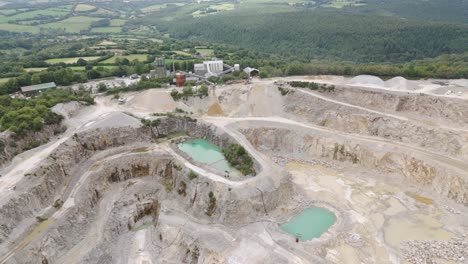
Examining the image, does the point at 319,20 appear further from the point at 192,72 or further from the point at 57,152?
the point at 57,152

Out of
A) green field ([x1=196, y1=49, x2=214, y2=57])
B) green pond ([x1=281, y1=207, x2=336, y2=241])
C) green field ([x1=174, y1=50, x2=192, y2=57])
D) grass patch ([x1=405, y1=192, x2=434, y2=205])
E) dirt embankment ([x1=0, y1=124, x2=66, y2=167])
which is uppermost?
green field ([x1=174, y1=50, x2=192, y2=57])

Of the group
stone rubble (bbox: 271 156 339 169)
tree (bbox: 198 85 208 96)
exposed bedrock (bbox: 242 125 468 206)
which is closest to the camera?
exposed bedrock (bbox: 242 125 468 206)

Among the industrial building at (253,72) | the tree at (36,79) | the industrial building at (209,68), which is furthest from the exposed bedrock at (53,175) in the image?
the industrial building at (253,72)

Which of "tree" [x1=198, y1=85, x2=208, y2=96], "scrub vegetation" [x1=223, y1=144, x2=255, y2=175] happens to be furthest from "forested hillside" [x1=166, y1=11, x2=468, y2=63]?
"scrub vegetation" [x1=223, y1=144, x2=255, y2=175]

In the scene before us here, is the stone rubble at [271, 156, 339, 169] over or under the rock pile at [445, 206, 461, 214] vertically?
under

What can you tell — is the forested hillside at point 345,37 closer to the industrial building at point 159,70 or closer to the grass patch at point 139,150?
the industrial building at point 159,70

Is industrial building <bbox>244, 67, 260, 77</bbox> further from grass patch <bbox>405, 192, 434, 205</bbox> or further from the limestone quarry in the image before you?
grass patch <bbox>405, 192, 434, 205</bbox>

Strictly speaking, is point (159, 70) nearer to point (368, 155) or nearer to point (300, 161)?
point (300, 161)
